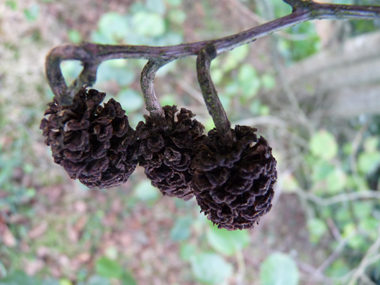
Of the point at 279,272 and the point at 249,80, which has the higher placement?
the point at 249,80

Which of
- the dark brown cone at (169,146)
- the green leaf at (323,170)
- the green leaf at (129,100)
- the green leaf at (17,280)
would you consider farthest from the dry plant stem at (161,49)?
the green leaf at (323,170)

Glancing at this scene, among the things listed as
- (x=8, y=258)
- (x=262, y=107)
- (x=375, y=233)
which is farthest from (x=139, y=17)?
(x=375, y=233)

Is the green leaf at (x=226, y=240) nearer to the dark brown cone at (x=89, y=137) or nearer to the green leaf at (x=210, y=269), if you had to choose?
the green leaf at (x=210, y=269)

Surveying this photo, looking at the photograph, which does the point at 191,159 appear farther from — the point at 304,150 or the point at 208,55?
the point at 304,150

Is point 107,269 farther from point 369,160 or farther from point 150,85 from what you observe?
point 369,160

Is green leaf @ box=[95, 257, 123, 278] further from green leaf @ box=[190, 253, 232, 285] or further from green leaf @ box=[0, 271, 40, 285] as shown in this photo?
green leaf @ box=[190, 253, 232, 285]

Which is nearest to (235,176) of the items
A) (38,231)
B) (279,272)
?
(279,272)
